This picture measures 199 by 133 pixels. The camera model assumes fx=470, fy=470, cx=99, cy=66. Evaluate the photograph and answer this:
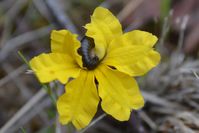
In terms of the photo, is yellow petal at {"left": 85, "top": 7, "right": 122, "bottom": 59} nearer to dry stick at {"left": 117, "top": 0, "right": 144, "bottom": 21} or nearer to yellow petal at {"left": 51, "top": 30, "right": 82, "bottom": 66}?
yellow petal at {"left": 51, "top": 30, "right": 82, "bottom": 66}

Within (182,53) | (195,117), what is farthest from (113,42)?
(182,53)

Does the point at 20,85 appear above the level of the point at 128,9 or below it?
above

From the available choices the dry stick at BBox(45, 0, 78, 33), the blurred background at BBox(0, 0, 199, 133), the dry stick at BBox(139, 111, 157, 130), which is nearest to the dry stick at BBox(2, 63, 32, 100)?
the blurred background at BBox(0, 0, 199, 133)

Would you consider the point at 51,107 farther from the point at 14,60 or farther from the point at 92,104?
the point at 92,104

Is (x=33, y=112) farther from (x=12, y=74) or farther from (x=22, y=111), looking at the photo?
(x=12, y=74)

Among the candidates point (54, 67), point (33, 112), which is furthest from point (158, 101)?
point (54, 67)

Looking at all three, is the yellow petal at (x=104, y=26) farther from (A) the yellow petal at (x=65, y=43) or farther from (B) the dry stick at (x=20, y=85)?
(B) the dry stick at (x=20, y=85)

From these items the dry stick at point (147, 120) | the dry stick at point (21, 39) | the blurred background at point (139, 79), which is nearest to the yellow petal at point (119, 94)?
the blurred background at point (139, 79)
